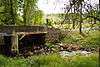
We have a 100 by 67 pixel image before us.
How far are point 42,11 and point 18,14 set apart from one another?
5.25 meters

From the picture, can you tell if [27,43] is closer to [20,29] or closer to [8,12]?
[20,29]

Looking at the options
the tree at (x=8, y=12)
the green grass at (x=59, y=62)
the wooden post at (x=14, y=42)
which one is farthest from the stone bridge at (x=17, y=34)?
the green grass at (x=59, y=62)

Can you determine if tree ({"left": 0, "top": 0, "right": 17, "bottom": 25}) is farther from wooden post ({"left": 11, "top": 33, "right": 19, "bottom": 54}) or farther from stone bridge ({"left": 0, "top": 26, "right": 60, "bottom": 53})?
wooden post ({"left": 11, "top": 33, "right": 19, "bottom": 54})

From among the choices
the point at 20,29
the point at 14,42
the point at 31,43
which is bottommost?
the point at 31,43

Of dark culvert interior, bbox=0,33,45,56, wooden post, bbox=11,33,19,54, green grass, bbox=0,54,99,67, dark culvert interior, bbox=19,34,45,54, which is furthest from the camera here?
dark culvert interior, bbox=19,34,45,54

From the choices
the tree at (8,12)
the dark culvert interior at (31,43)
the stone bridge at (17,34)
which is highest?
the tree at (8,12)

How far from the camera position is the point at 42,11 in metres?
45.4

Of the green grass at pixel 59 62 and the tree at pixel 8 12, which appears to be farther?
the tree at pixel 8 12

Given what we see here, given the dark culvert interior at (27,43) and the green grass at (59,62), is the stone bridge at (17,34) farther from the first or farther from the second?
the green grass at (59,62)

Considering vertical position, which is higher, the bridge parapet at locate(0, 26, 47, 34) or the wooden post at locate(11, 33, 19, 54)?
the bridge parapet at locate(0, 26, 47, 34)

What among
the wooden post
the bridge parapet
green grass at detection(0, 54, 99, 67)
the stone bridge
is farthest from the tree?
green grass at detection(0, 54, 99, 67)

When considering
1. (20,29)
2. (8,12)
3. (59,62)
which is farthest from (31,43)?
(59,62)

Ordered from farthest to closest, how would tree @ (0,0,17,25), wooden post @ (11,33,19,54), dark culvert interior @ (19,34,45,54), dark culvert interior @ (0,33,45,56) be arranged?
tree @ (0,0,17,25) < dark culvert interior @ (19,34,45,54) < dark culvert interior @ (0,33,45,56) < wooden post @ (11,33,19,54)

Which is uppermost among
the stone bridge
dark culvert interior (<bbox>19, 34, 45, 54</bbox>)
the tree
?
the tree
